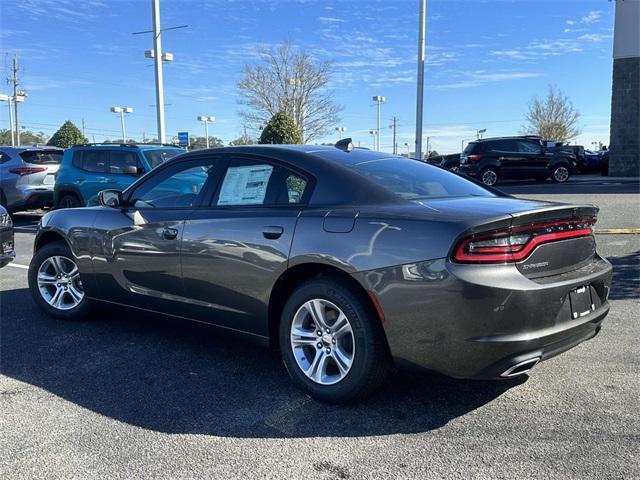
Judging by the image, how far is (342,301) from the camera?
3.31 metres

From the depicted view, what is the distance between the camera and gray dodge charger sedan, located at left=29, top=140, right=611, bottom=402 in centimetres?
296

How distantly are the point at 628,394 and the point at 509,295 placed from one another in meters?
1.28

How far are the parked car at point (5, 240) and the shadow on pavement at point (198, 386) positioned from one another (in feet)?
5.28

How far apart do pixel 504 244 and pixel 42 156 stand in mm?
12779

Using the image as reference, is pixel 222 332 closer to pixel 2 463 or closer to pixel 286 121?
pixel 2 463

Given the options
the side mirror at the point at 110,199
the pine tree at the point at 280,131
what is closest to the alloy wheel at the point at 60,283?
the side mirror at the point at 110,199

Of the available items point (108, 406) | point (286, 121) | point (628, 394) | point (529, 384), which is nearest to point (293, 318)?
point (108, 406)

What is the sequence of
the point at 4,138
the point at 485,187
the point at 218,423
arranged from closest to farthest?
the point at 218,423 → the point at 485,187 → the point at 4,138

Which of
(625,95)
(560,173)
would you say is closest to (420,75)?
(560,173)

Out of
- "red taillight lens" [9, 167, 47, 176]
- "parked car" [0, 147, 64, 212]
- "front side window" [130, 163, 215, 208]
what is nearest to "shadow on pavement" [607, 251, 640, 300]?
"front side window" [130, 163, 215, 208]

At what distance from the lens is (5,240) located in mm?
6406

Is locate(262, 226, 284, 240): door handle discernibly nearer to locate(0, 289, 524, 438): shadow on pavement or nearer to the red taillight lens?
locate(0, 289, 524, 438): shadow on pavement

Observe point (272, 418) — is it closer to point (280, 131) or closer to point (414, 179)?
point (414, 179)

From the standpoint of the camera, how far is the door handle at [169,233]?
4.18 metres
